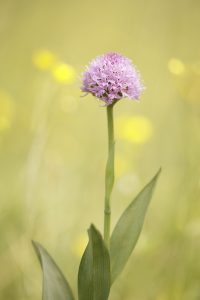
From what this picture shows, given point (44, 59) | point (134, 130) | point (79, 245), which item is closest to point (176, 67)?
point (134, 130)

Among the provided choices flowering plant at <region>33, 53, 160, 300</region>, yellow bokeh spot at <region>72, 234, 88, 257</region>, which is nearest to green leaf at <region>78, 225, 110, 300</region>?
flowering plant at <region>33, 53, 160, 300</region>

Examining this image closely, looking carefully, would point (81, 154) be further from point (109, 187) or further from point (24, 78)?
point (109, 187)

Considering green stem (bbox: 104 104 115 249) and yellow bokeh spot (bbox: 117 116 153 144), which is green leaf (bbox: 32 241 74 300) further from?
yellow bokeh spot (bbox: 117 116 153 144)

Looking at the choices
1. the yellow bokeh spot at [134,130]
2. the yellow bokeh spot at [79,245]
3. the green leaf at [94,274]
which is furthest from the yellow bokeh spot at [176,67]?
the green leaf at [94,274]

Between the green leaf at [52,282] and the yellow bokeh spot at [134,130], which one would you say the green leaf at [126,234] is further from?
the yellow bokeh spot at [134,130]

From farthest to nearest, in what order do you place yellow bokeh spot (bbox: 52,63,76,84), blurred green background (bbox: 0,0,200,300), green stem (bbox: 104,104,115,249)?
yellow bokeh spot (bbox: 52,63,76,84) < blurred green background (bbox: 0,0,200,300) < green stem (bbox: 104,104,115,249)

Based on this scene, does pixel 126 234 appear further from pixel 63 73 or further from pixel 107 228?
pixel 63 73

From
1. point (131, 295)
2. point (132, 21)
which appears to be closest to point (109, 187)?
point (131, 295)
